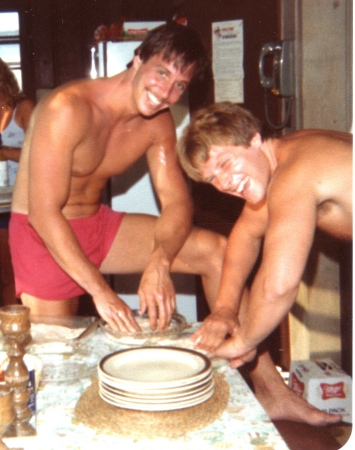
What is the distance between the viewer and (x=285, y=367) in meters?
2.37

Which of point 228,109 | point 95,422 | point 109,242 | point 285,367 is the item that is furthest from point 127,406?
point 285,367

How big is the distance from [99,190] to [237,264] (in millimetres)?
573

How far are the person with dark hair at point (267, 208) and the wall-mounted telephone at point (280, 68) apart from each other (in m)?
0.65

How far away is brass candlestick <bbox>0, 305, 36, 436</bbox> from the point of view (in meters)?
0.74

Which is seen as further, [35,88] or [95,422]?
[35,88]

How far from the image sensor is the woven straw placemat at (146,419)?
2.35ft

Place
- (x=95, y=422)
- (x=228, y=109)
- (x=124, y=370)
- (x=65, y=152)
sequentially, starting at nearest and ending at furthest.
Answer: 1. (x=95, y=422)
2. (x=124, y=370)
3. (x=228, y=109)
4. (x=65, y=152)

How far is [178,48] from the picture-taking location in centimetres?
165

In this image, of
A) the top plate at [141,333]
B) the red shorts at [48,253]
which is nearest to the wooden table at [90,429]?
the top plate at [141,333]

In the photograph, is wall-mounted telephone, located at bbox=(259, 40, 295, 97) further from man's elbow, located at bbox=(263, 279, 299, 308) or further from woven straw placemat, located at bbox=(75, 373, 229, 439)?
woven straw placemat, located at bbox=(75, 373, 229, 439)

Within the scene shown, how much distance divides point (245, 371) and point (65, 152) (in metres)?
1.13

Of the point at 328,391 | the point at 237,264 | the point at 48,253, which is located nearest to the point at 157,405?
the point at 237,264

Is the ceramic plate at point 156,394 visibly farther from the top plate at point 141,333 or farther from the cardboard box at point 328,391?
the cardboard box at point 328,391

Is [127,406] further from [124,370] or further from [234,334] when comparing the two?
[234,334]
